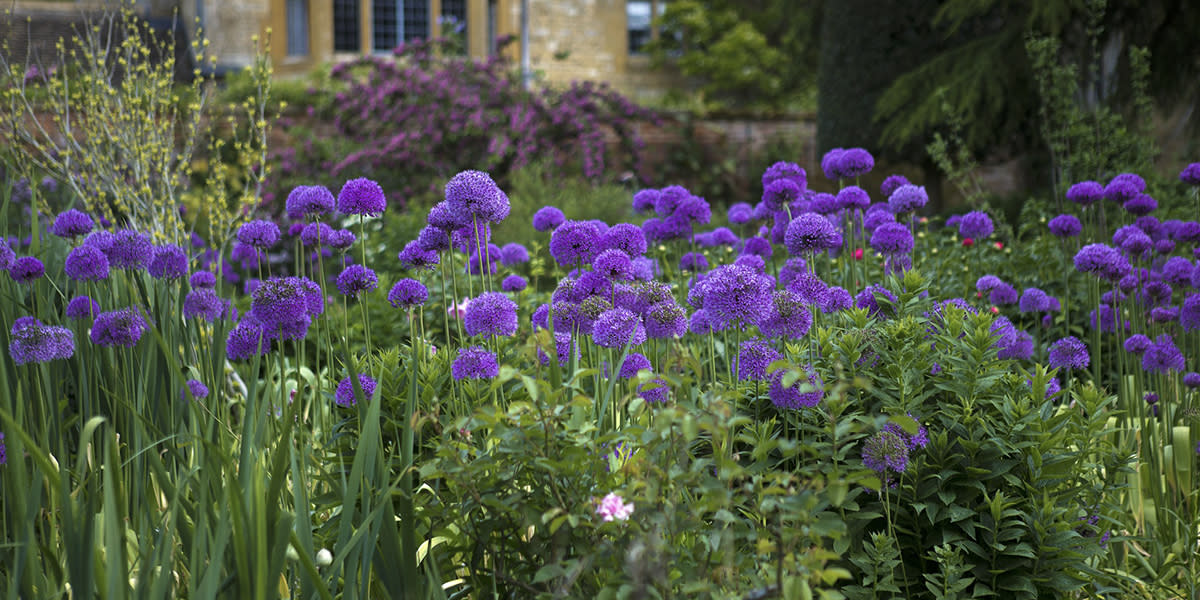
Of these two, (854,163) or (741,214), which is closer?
(854,163)

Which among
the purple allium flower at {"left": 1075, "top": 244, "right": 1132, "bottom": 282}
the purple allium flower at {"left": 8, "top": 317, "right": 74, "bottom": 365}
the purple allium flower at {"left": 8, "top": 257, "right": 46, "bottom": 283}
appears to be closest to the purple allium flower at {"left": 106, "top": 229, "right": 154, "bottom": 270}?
the purple allium flower at {"left": 8, "top": 257, "right": 46, "bottom": 283}

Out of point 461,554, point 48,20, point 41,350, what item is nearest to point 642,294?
point 461,554

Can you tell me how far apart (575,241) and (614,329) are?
17.5 inches

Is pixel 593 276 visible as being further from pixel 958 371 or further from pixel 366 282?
pixel 958 371

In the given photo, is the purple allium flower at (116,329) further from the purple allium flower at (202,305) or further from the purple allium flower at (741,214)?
the purple allium flower at (741,214)

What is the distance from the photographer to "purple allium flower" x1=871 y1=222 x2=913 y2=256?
2662 millimetres

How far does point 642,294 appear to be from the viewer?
202 centimetres

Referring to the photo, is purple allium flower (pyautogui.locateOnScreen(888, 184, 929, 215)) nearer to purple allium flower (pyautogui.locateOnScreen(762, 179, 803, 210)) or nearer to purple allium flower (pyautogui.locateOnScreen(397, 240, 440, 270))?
purple allium flower (pyautogui.locateOnScreen(762, 179, 803, 210))

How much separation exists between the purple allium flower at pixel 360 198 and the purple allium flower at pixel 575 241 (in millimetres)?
427

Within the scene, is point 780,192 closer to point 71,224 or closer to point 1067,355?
point 1067,355

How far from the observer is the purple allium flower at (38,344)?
1833 mm

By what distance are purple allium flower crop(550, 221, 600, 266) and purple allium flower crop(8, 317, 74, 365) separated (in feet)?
3.51

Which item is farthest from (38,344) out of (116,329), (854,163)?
(854,163)

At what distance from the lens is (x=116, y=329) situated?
6.33ft
